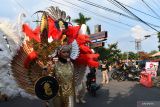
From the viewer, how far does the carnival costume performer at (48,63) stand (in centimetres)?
717

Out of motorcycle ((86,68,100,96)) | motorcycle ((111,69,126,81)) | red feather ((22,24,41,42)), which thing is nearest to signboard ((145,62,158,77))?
motorcycle ((111,69,126,81))

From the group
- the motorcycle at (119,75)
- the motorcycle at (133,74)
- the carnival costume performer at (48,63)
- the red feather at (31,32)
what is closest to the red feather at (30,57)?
the carnival costume performer at (48,63)

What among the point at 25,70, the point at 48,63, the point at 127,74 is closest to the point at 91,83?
the point at 25,70

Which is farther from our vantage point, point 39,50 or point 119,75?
point 119,75

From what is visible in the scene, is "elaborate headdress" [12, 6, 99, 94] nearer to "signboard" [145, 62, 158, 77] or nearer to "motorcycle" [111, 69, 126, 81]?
"signboard" [145, 62, 158, 77]

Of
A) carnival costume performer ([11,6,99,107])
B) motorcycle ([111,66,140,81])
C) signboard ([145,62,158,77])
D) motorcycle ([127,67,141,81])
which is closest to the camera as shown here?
carnival costume performer ([11,6,99,107])

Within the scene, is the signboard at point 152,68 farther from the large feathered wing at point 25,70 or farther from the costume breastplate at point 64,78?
the costume breastplate at point 64,78

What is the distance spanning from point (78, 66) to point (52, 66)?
1.06 metres

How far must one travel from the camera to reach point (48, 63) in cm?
729

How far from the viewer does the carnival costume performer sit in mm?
7173

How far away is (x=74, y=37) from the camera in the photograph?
8.30 meters

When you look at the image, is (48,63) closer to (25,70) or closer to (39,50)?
(39,50)

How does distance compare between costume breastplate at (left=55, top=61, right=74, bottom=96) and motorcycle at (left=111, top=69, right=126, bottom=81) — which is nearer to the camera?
costume breastplate at (left=55, top=61, right=74, bottom=96)

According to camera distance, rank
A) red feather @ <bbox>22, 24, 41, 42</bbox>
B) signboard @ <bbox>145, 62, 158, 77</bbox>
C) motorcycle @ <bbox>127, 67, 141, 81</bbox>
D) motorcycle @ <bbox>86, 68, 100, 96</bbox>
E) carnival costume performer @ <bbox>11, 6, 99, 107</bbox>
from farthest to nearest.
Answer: motorcycle @ <bbox>127, 67, 141, 81</bbox>
signboard @ <bbox>145, 62, 158, 77</bbox>
motorcycle @ <bbox>86, 68, 100, 96</bbox>
red feather @ <bbox>22, 24, 41, 42</bbox>
carnival costume performer @ <bbox>11, 6, 99, 107</bbox>
